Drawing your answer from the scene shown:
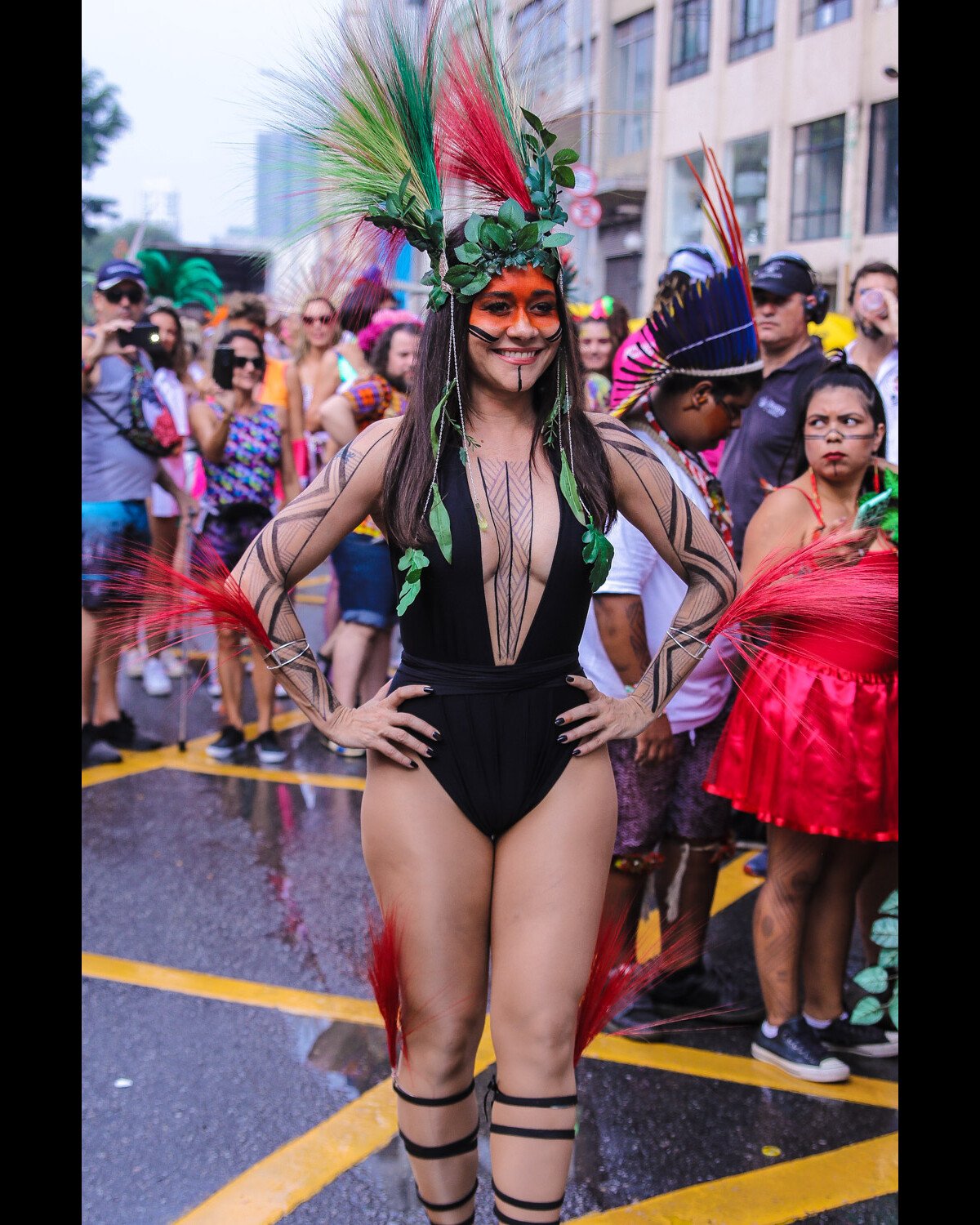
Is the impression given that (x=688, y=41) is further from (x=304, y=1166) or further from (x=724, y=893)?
(x=304, y=1166)

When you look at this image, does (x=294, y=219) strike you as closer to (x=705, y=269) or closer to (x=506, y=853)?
(x=506, y=853)

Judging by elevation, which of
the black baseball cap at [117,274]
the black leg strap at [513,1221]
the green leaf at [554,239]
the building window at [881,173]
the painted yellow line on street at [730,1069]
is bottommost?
the painted yellow line on street at [730,1069]

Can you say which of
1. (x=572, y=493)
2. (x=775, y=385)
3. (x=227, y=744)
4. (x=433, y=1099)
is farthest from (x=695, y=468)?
(x=227, y=744)

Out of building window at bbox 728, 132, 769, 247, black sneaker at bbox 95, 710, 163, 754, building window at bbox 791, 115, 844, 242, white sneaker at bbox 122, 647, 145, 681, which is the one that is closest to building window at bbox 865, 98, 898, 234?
building window at bbox 791, 115, 844, 242

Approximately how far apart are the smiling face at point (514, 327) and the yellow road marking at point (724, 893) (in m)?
2.25

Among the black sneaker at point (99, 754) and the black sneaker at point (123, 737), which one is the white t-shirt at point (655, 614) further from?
the black sneaker at point (123, 737)

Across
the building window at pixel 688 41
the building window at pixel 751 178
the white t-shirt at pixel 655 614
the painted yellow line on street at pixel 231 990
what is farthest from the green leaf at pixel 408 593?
the building window at pixel 688 41

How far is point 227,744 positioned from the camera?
6.97 meters

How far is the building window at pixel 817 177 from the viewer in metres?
21.1

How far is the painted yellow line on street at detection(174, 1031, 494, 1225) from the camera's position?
2977 mm

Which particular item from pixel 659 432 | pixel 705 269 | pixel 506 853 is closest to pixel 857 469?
pixel 659 432

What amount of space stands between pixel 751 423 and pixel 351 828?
244 centimetres

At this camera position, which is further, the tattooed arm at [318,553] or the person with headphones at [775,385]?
the person with headphones at [775,385]

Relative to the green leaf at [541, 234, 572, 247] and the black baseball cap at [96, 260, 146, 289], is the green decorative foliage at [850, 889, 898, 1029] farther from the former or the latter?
the black baseball cap at [96, 260, 146, 289]
